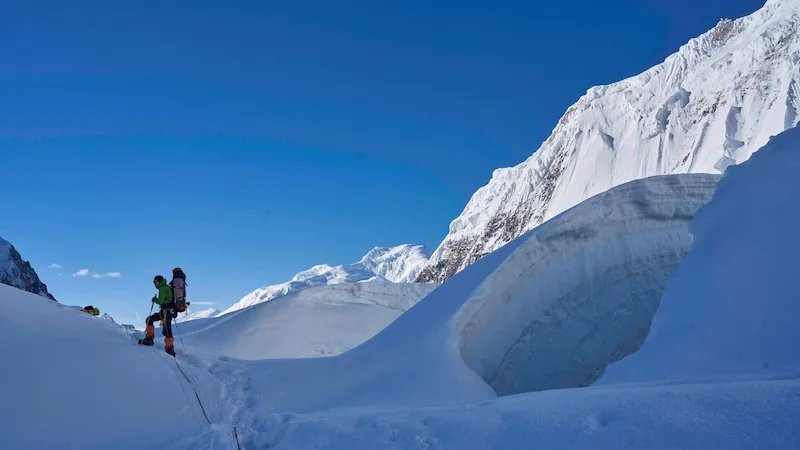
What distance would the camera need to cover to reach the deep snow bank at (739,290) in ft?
18.0

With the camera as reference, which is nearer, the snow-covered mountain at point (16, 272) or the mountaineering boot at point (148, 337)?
the mountaineering boot at point (148, 337)

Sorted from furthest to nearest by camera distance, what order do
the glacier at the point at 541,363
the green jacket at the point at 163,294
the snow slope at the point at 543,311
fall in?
the snow slope at the point at 543,311 < the green jacket at the point at 163,294 < the glacier at the point at 541,363

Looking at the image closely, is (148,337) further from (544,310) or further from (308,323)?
(308,323)

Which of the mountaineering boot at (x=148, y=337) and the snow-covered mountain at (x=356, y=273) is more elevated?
the snow-covered mountain at (x=356, y=273)

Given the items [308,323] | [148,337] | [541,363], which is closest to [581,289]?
[541,363]

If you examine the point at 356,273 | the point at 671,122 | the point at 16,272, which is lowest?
the point at 16,272

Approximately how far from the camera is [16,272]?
45562 mm

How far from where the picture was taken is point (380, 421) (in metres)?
4.62

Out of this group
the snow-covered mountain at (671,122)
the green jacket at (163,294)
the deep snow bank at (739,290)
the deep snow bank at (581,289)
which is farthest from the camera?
the snow-covered mountain at (671,122)

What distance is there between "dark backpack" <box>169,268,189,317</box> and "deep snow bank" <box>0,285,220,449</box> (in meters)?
1.27

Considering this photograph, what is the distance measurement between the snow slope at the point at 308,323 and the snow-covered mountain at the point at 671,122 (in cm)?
3709

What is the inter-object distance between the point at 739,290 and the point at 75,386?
24.1 ft

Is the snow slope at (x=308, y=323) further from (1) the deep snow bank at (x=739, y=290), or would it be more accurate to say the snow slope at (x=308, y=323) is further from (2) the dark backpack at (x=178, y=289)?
(1) the deep snow bank at (x=739, y=290)

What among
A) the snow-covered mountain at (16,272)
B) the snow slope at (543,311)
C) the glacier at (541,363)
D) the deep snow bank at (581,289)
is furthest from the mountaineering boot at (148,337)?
the snow-covered mountain at (16,272)
